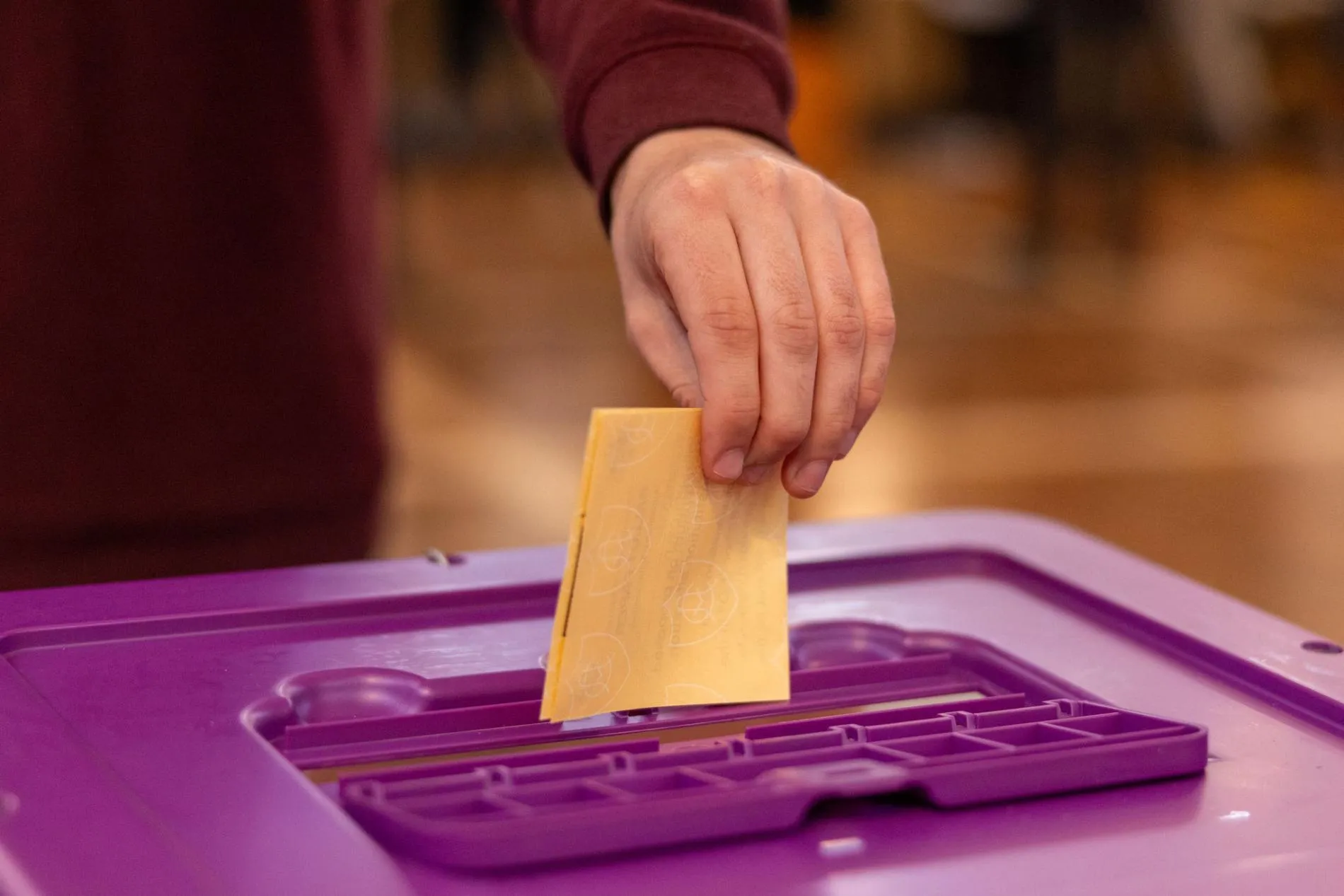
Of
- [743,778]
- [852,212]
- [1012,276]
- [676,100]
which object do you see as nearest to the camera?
[743,778]

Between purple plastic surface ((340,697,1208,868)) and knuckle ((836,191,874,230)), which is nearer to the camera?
purple plastic surface ((340,697,1208,868))

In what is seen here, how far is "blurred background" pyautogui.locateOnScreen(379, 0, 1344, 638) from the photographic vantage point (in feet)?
8.45

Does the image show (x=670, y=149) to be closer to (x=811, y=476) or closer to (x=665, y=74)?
(x=665, y=74)

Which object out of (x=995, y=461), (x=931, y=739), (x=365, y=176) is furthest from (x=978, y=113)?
(x=931, y=739)

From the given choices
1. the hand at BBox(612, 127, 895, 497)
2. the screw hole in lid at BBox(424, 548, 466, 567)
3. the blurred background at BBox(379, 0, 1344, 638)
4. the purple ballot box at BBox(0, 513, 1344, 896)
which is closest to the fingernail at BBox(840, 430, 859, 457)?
the hand at BBox(612, 127, 895, 497)

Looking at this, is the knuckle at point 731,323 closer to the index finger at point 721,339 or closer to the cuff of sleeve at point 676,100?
the index finger at point 721,339

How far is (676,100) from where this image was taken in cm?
77

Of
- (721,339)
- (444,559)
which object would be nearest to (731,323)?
(721,339)

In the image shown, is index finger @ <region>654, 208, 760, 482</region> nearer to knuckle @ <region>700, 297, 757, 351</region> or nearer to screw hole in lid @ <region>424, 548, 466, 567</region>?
knuckle @ <region>700, 297, 757, 351</region>

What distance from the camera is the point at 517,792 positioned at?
0.53 meters

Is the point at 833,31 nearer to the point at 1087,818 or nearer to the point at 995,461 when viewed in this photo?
the point at 995,461

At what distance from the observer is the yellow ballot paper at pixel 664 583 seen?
60cm

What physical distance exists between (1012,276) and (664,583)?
3.86m

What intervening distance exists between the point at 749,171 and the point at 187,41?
406 mm
